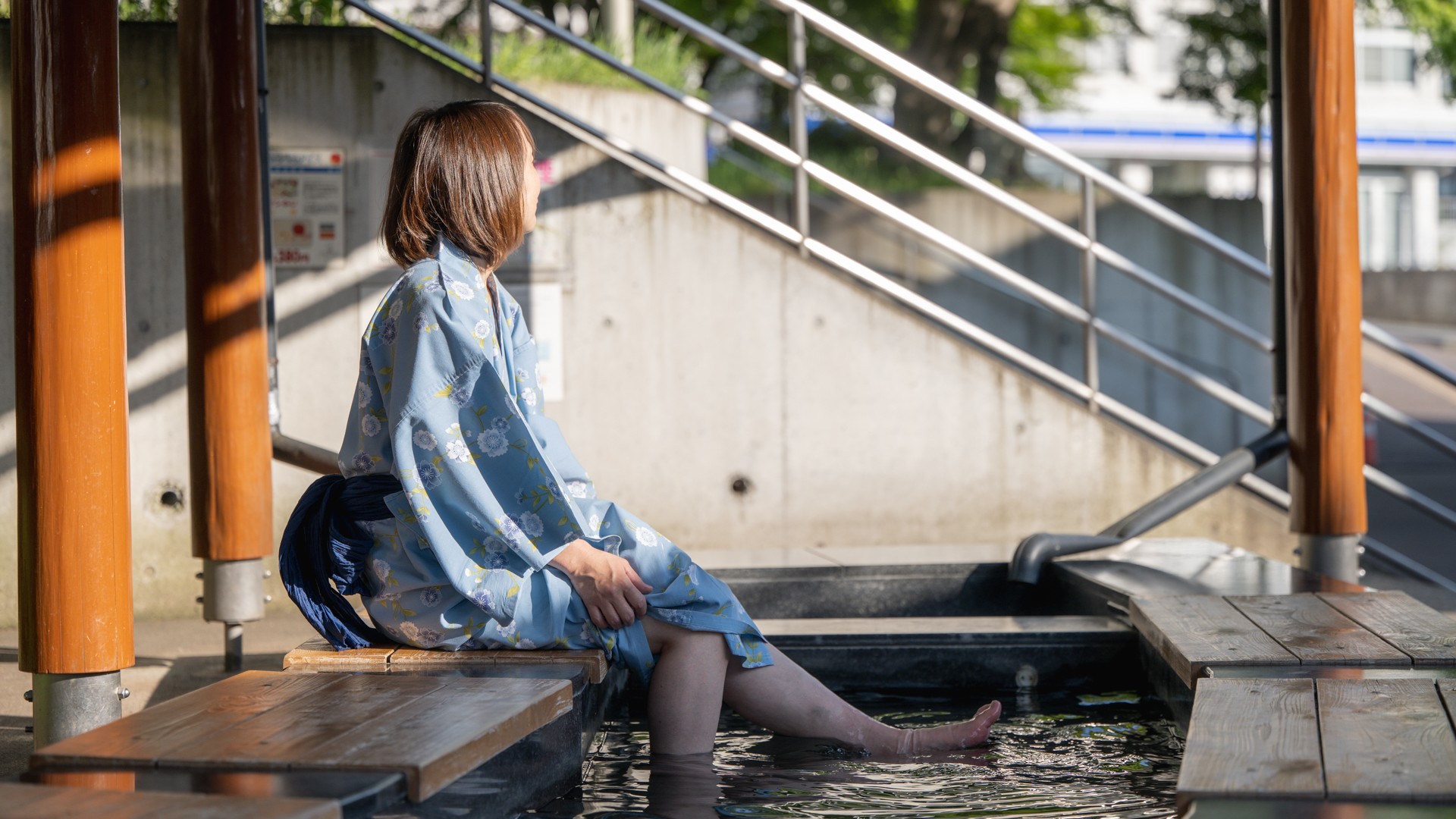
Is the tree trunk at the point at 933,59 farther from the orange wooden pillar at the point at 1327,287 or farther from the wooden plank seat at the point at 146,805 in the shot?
the wooden plank seat at the point at 146,805

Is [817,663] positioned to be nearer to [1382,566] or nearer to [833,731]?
[833,731]

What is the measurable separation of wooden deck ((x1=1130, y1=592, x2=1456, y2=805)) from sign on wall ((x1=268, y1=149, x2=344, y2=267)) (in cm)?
327

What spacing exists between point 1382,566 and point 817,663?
10.9 feet

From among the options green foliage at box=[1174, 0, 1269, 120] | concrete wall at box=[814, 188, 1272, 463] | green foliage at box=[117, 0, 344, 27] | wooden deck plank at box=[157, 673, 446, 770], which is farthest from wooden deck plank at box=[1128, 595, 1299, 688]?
green foliage at box=[1174, 0, 1269, 120]

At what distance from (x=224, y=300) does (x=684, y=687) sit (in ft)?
7.07

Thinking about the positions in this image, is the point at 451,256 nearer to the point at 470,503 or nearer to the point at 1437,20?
the point at 470,503

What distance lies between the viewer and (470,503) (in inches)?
104

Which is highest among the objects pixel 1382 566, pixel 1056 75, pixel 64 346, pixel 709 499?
pixel 1056 75

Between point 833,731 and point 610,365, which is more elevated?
point 610,365

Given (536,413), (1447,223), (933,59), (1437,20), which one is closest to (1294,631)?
(536,413)

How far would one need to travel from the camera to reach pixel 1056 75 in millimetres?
19562

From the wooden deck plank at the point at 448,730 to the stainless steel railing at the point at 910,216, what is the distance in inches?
132

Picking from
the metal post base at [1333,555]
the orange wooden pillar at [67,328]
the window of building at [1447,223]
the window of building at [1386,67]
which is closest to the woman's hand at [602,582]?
the orange wooden pillar at [67,328]

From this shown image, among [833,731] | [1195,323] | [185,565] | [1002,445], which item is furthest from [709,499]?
[1195,323]
